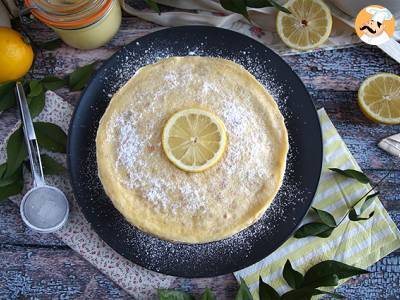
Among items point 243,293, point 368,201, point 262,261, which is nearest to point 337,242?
point 368,201

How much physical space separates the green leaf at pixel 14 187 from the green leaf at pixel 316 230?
1.07m

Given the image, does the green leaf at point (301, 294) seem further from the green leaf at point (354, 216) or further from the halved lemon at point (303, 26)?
the halved lemon at point (303, 26)

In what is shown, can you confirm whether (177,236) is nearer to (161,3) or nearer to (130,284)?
(130,284)

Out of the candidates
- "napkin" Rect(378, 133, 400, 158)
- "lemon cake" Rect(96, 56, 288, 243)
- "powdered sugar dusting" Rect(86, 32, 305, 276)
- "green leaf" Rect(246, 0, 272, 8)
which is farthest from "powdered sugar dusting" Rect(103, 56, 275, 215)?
"napkin" Rect(378, 133, 400, 158)

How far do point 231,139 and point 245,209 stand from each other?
0.80 ft

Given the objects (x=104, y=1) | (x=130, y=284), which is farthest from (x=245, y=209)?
(x=104, y=1)

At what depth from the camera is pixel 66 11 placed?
5.96 ft

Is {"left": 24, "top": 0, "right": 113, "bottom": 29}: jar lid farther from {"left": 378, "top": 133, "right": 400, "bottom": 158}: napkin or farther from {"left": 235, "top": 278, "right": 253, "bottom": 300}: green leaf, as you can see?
{"left": 378, "top": 133, "right": 400, "bottom": 158}: napkin

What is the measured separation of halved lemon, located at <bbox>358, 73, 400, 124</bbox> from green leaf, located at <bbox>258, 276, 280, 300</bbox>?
2.51ft

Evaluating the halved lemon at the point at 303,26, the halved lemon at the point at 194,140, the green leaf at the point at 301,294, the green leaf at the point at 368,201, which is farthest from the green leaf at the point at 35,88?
the green leaf at the point at 368,201

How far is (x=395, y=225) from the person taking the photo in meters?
2.00

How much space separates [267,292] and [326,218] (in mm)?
→ 350

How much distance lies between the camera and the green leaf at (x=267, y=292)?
1901 mm

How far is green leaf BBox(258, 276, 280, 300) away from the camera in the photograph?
6.24 ft
